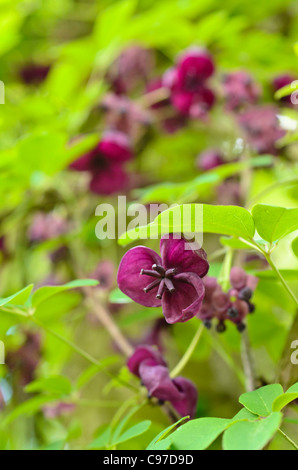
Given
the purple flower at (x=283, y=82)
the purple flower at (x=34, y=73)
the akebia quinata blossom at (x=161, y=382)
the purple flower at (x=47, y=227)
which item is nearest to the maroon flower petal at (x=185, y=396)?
the akebia quinata blossom at (x=161, y=382)

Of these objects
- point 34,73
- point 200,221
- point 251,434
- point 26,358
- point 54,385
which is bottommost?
point 26,358

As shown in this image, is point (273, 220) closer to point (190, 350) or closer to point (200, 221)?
point (200, 221)

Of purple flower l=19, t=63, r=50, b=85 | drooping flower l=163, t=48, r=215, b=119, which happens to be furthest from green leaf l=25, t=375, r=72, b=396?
purple flower l=19, t=63, r=50, b=85

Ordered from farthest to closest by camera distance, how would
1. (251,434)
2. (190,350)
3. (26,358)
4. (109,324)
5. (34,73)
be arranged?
(34,73) < (26,358) < (109,324) < (190,350) < (251,434)

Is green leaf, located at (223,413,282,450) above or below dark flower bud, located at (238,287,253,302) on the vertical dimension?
above

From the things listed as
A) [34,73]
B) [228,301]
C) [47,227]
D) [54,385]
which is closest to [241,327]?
[228,301]

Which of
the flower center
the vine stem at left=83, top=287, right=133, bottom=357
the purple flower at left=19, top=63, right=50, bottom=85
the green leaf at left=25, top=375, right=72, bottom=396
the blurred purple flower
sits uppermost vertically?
the purple flower at left=19, top=63, right=50, bottom=85

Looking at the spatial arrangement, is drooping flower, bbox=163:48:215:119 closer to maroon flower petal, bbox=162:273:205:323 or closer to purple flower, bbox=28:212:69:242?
purple flower, bbox=28:212:69:242

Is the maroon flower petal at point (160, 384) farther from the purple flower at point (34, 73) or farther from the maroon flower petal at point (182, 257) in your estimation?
the purple flower at point (34, 73)

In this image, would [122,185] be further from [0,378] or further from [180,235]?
[180,235]
